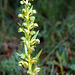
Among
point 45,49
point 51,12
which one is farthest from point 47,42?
point 51,12

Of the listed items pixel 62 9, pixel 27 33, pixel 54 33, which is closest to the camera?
pixel 27 33

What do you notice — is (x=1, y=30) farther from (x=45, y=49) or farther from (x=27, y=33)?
(x=27, y=33)

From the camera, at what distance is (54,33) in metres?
2.51

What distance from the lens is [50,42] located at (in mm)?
2262

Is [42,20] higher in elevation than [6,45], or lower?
higher

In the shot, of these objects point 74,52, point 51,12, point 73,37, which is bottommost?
point 74,52

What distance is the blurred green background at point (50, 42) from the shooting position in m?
1.48

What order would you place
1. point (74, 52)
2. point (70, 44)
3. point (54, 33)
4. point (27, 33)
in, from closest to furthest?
point (27, 33)
point (74, 52)
point (70, 44)
point (54, 33)

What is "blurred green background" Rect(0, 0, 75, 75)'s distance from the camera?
148 cm

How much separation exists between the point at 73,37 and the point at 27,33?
4.94 ft

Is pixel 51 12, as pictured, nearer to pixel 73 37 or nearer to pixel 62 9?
pixel 62 9

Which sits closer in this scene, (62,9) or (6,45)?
(6,45)

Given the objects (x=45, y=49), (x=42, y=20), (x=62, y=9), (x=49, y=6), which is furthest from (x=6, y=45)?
(x=62, y=9)

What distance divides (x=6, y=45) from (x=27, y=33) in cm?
143
